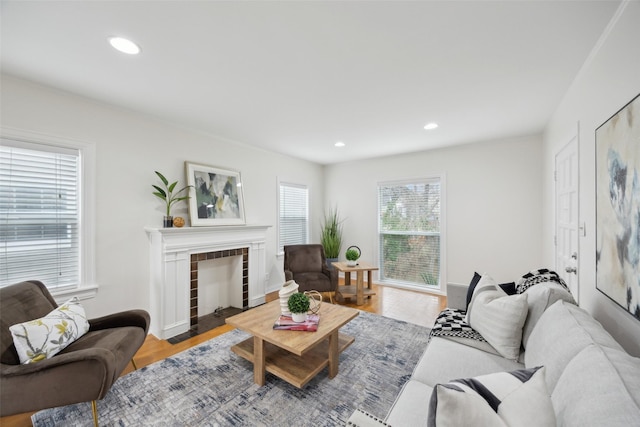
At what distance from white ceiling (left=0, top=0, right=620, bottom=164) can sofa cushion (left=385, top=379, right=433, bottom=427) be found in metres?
2.00

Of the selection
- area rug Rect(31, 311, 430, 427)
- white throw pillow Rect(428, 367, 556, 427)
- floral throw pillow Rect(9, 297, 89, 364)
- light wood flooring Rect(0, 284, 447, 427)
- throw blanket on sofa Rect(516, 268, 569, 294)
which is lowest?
light wood flooring Rect(0, 284, 447, 427)

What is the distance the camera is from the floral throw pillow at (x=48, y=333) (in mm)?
1524

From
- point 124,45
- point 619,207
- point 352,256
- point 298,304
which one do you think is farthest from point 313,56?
point 352,256

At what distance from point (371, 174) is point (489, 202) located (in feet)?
6.47

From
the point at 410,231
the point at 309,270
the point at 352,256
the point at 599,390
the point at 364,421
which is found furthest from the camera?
the point at 410,231

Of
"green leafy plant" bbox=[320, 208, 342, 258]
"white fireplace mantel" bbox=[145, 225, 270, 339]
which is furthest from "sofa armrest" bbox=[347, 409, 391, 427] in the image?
"green leafy plant" bbox=[320, 208, 342, 258]

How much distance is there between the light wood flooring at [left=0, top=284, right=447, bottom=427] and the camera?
230 cm

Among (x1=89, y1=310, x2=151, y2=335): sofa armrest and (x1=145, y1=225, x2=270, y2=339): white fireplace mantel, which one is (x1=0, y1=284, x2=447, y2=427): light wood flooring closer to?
(x1=145, y1=225, x2=270, y2=339): white fireplace mantel

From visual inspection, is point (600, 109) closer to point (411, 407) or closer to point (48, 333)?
point (411, 407)

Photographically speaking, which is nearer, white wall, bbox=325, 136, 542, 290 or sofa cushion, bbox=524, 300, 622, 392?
sofa cushion, bbox=524, 300, 622, 392

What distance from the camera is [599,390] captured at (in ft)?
2.51

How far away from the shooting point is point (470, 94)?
7.72 feet

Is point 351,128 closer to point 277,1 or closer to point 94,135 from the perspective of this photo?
point 277,1

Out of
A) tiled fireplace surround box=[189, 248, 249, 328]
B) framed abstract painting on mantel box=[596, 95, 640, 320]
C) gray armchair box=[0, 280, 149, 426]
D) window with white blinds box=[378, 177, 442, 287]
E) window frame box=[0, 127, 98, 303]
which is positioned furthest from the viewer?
window with white blinds box=[378, 177, 442, 287]
